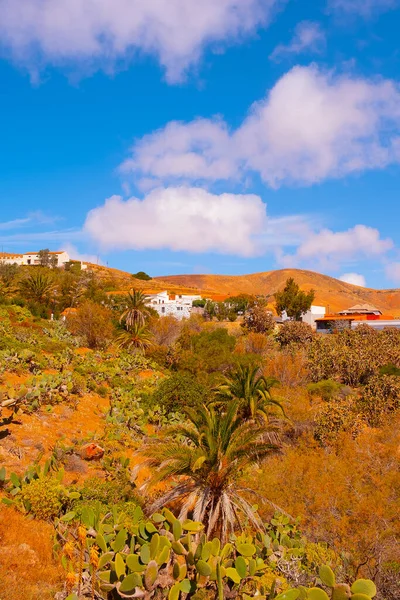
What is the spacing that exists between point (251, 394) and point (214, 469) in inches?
402

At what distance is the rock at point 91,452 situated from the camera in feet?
41.0

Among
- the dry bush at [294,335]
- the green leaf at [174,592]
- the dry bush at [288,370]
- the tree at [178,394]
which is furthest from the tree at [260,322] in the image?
the green leaf at [174,592]

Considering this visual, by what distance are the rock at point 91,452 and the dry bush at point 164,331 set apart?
23.8 meters

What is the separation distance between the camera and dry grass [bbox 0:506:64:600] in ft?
21.0

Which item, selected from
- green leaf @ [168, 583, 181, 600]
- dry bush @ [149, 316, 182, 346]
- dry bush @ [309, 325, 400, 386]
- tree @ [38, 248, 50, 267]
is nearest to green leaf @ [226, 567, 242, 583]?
green leaf @ [168, 583, 181, 600]

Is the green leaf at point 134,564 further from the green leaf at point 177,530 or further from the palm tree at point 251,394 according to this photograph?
the palm tree at point 251,394

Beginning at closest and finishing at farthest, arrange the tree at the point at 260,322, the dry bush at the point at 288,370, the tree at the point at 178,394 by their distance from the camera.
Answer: the tree at the point at 178,394 < the dry bush at the point at 288,370 < the tree at the point at 260,322

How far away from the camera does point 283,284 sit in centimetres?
14200

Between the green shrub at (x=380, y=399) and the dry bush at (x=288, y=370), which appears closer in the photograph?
the green shrub at (x=380, y=399)

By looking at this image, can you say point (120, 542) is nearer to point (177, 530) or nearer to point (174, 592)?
point (177, 530)

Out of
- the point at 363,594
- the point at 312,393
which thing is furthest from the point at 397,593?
the point at 312,393

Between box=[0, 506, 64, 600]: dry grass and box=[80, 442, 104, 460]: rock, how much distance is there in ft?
12.6

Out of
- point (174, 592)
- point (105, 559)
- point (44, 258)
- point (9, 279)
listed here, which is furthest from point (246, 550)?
point (44, 258)

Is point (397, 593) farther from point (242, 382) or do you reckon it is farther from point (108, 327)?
point (108, 327)
